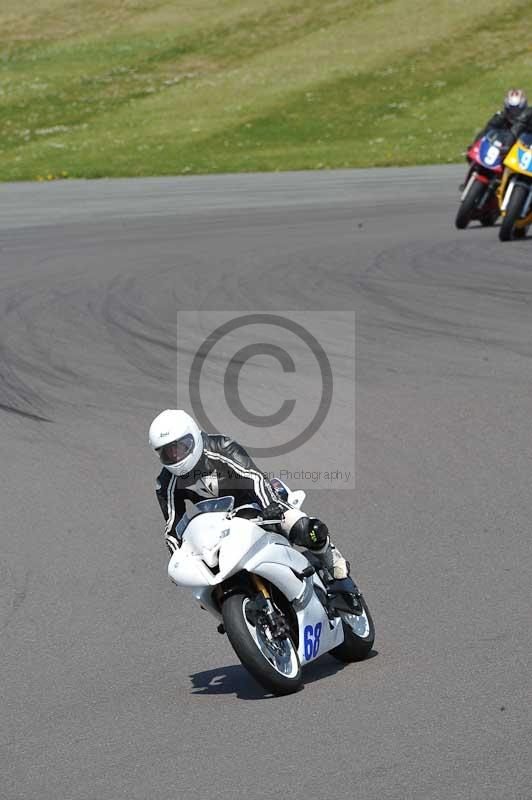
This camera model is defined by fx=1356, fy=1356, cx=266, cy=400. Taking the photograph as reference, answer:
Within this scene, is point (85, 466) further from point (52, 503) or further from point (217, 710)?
point (217, 710)

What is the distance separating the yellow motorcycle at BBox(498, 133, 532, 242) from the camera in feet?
55.6

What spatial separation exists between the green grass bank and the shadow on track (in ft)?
81.0

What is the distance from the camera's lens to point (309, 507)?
934cm

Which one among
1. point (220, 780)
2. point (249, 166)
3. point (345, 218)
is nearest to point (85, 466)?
point (220, 780)

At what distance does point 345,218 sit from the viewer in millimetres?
21703

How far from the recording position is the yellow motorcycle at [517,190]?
17.0m

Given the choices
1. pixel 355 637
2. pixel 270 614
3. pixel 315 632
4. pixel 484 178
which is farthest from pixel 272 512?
pixel 484 178

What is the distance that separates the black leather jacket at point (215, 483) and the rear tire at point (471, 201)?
1249cm

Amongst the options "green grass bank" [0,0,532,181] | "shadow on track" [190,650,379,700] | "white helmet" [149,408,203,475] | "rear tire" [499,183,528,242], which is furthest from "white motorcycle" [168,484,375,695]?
"green grass bank" [0,0,532,181]

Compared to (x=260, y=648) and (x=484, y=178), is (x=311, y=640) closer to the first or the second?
(x=260, y=648)

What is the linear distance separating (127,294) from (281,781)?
10.9m

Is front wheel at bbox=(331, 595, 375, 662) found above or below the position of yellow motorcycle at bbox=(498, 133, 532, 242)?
above

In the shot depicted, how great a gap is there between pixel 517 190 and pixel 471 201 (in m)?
1.62

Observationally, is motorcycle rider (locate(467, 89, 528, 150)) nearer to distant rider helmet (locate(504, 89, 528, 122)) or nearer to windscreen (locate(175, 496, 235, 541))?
distant rider helmet (locate(504, 89, 528, 122))
